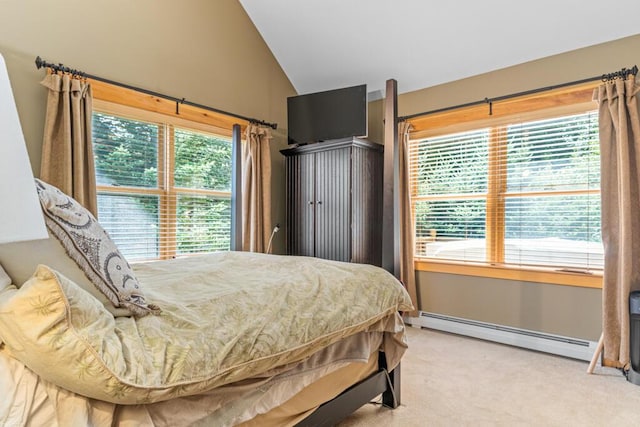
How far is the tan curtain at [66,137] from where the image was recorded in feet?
7.82

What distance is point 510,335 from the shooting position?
10.4 feet

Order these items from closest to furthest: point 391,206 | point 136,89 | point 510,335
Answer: point 391,206 → point 136,89 → point 510,335

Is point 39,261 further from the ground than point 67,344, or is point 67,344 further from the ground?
point 39,261

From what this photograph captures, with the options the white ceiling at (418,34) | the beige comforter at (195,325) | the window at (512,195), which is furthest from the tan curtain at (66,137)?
the window at (512,195)

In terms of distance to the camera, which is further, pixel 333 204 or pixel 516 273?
pixel 333 204

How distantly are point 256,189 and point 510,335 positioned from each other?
8.85 ft

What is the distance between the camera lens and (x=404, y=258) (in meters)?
3.72

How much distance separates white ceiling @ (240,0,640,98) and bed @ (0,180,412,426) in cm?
238

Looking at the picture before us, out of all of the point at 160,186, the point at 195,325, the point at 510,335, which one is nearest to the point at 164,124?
the point at 160,186

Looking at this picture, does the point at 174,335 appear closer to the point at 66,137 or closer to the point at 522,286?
the point at 66,137

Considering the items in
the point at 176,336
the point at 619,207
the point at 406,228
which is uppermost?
the point at 619,207

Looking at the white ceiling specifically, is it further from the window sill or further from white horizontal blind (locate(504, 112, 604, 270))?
the window sill

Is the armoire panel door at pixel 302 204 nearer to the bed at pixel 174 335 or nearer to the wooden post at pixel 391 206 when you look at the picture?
the wooden post at pixel 391 206

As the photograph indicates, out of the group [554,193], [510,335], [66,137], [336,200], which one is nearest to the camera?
[66,137]
